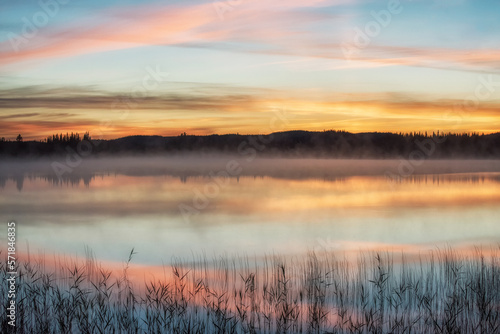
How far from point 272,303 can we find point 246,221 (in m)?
11.8

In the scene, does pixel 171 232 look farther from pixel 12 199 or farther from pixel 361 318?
pixel 12 199

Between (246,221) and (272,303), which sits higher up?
(246,221)

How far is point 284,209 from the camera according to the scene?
79.9 ft

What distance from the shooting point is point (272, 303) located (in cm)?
833

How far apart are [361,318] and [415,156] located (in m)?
116

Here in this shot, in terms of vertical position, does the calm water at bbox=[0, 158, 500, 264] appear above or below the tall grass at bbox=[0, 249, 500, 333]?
above

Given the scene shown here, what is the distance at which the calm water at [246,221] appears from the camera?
1494 cm

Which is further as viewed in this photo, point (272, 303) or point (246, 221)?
point (246, 221)

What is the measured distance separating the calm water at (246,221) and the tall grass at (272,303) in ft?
12.4

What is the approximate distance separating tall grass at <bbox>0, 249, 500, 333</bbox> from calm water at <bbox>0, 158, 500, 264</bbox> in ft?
12.4

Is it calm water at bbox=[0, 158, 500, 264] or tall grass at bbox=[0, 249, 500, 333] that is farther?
calm water at bbox=[0, 158, 500, 264]

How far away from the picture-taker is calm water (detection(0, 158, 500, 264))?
588 inches

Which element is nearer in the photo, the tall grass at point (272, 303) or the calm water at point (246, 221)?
the tall grass at point (272, 303)

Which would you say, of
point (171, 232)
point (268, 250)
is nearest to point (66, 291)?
point (268, 250)
